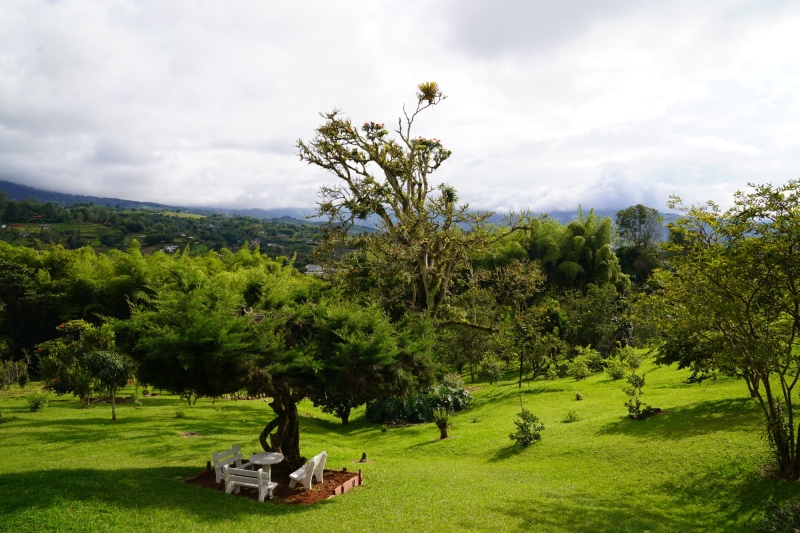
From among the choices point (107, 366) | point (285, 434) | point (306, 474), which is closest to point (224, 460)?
point (285, 434)

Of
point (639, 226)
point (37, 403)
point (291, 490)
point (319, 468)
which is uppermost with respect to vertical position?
point (639, 226)

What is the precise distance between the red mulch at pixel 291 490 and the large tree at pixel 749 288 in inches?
325

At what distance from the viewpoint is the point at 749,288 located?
8.90 meters

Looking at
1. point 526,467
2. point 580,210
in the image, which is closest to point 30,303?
point 526,467

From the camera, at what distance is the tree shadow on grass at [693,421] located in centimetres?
1280

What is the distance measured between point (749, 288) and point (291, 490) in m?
10.1

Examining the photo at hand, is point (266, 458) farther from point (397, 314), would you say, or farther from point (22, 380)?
point (22, 380)

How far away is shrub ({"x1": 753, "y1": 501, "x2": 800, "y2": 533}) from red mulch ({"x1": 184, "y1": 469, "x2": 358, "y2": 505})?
7464mm

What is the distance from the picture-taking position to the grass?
7.95 metres

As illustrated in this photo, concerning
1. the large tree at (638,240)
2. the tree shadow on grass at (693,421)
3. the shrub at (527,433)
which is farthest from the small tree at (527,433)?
the large tree at (638,240)

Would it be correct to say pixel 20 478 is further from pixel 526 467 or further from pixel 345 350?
pixel 526 467

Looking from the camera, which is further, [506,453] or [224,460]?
[506,453]

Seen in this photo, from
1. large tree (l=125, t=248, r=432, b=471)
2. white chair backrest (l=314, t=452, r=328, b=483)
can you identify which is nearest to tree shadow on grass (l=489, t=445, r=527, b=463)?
large tree (l=125, t=248, r=432, b=471)

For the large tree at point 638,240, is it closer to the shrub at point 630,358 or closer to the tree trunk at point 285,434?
the shrub at point 630,358
